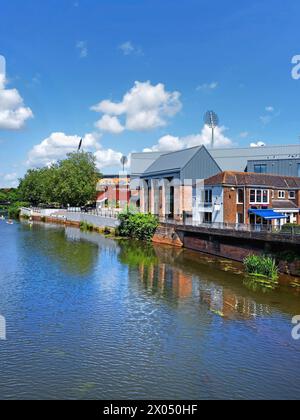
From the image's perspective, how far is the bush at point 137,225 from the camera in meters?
55.7

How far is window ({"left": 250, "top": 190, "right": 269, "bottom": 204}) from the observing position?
45906mm

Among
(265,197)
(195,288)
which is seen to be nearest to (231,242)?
(265,197)

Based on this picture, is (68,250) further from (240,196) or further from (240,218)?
(240,196)

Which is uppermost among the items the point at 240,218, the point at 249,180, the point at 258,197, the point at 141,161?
the point at 141,161

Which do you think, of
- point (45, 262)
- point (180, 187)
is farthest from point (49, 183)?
point (45, 262)

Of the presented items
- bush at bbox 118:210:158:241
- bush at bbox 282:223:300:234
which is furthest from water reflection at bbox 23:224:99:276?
bush at bbox 282:223:300:234

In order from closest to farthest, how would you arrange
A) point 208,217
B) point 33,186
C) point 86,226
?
point 208,217 → point 86,226 → point 33,186

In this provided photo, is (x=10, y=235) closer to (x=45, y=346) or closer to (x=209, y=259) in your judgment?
(x=209, y=259)

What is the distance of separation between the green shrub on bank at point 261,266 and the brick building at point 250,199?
10909 millimetres

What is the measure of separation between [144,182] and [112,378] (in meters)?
54.6

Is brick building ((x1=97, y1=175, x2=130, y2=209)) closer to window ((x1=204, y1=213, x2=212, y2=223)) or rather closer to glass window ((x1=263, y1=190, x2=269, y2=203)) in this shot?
window ((x1=204, y1=213, x2=212, y2=223))

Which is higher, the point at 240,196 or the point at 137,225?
the point at 240,196

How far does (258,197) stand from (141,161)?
49.2 metres

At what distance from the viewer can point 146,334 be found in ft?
65.2
